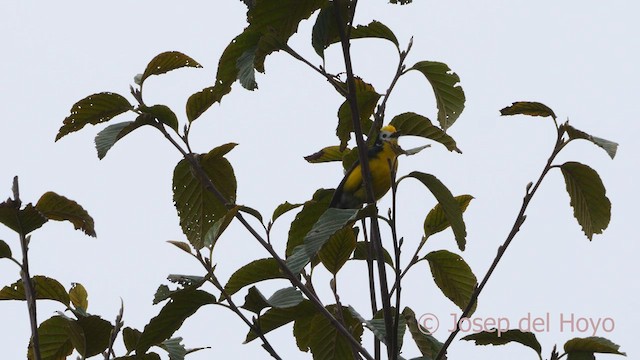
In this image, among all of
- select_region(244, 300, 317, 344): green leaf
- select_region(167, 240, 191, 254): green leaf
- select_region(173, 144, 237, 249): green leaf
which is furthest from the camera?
select_region(173, 144, 237, 249): green leaf

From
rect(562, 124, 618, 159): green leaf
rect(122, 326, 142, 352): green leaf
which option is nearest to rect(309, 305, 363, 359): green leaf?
rect(122, 326, 142, 352): green leaf

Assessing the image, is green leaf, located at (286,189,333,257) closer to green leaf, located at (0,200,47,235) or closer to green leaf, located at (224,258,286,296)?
green leaf, located at (224,258,286,296)

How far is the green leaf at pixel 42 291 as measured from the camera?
7.79ft

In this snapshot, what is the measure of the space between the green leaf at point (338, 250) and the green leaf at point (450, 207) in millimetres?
385

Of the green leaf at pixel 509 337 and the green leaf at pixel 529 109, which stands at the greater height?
the green leaf at pixel 529 109

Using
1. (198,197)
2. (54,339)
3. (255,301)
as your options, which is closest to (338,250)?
(255,301)

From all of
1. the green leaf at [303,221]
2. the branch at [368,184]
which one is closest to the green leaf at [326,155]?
the green leaf at [303,221]

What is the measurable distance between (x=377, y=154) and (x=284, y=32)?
3362 millimetres

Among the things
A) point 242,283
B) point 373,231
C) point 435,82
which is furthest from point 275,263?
point 435,82

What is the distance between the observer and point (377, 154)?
5.51m

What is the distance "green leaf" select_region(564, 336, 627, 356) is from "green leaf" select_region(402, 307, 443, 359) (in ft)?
1.43

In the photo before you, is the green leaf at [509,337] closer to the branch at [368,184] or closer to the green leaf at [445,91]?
the branch at [368,184]

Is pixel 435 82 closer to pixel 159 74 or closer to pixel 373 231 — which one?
pixel 373 231

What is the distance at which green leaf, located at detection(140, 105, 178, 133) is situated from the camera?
7.63ft
